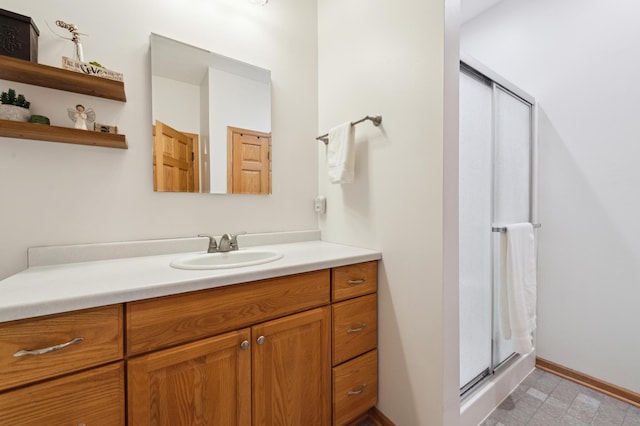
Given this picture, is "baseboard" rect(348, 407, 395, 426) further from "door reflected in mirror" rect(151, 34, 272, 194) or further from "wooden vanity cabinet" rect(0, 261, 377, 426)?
"door reflected in mirror" rect(151, 34, 272, 194)

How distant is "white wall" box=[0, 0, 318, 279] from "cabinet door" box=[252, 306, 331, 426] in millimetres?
723

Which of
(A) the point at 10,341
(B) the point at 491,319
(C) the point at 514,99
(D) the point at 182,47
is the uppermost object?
(D) the point at 182,47

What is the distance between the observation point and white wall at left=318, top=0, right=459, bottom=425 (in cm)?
107

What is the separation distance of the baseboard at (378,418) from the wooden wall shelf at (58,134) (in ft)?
5.86

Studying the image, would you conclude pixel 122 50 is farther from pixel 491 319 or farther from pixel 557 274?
pixel 557 274

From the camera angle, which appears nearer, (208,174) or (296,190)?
(208,174)

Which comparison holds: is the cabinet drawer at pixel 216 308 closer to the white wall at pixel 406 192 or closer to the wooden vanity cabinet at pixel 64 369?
the wooden vanity cabinet at pixel 64 369

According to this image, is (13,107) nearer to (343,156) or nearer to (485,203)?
(343,156)

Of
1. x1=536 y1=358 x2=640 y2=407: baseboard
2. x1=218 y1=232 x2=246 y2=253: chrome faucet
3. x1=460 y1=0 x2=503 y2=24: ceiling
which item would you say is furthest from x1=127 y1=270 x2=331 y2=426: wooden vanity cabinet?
x1=460 y1=0 x2=503 y2=24: ceiling

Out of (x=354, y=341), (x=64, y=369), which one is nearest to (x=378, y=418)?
(x=354, y=341)

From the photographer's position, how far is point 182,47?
4.43ft

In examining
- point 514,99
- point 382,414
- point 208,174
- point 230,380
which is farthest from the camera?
point 514,99

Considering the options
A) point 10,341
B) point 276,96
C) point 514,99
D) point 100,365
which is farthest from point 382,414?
point 514,99

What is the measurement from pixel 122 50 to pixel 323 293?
1463mm
